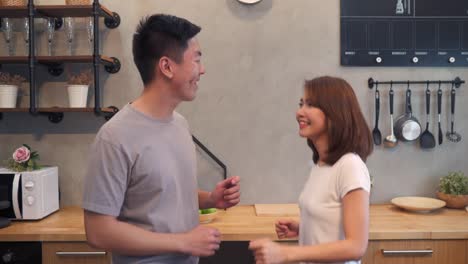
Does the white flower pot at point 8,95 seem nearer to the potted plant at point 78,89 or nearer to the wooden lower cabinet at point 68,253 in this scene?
the potted plant at point 78,89

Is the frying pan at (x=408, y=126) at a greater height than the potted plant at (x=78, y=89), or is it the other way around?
the potted plant at (x=78, y=89)

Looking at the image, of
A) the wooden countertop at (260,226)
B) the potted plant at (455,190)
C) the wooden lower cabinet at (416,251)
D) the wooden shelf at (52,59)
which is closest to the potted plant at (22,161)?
the wooden countertop at (260,226)

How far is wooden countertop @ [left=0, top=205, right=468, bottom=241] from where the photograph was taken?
2076 mm

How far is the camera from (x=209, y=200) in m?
1.71

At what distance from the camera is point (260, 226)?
2217 mm

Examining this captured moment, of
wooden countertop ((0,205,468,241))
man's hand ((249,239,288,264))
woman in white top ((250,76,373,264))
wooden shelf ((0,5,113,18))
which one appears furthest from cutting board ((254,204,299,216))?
wooden shelf ((0,5,113,18))

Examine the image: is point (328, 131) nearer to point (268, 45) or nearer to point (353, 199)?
point (353, 199)

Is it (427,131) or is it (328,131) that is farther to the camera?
(427,131)

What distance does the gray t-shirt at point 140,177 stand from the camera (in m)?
1.29

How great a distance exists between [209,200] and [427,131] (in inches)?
65.0

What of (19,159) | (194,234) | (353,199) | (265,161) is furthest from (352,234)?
(19,159)

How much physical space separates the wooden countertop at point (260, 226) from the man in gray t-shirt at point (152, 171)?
0.70m

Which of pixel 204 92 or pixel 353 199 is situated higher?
pixel 204 92

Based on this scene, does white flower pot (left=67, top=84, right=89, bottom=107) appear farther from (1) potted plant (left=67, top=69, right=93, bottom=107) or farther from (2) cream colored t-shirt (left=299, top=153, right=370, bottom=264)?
(2) cream colored t-shirt (left=299, top=153, right=370, bottom=264)
